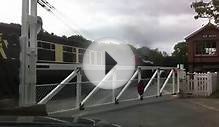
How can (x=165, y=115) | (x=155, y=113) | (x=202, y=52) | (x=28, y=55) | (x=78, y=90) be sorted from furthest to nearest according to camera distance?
(x=202, y=52), (x=155, y=113), (x=165, y=115), (x=78, y=90), (x=28, y=55)

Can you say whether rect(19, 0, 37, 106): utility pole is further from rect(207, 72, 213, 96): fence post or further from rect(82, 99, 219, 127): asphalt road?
rect(207, 72, 213, 96): fence post

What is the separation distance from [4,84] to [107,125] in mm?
13166

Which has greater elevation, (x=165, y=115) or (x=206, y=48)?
(x=206, y=48)

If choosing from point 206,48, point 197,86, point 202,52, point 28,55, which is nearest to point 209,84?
point 197,86

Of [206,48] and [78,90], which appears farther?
[206,48]

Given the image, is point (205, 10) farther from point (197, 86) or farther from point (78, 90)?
point (78, 90)

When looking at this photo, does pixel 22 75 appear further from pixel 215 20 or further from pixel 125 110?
pixel 215 20

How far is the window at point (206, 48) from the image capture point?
6191 centimetres

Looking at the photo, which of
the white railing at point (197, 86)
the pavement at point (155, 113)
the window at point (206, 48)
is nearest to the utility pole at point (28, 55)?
the pavement at point (155, 113)

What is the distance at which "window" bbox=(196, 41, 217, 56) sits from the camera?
61.9 meters

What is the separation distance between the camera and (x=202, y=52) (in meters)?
61.9

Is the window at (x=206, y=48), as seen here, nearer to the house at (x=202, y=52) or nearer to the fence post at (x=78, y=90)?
the house at (x=202, y=52)
